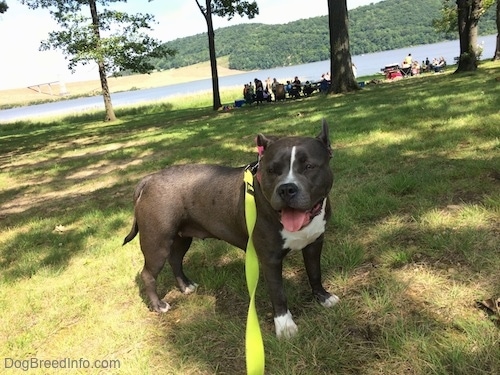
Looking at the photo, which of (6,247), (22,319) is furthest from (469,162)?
(6,247)

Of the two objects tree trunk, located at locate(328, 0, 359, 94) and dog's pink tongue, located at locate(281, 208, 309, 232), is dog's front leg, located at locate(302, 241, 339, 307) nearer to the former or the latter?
dog's pink tongue, located at locate(281, 208, 309, 232)

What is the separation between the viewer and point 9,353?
324cm

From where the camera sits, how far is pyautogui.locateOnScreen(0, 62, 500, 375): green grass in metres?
2.67

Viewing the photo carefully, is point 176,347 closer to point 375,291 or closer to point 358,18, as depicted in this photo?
point 375,291

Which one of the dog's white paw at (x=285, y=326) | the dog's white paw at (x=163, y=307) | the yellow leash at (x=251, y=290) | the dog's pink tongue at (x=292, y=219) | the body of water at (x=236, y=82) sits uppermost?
the body of water at (x=236, y=82)

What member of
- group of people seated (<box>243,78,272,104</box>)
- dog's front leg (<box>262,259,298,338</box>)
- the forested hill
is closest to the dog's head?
dog's front leg (<box>262,259,298,338</box>)

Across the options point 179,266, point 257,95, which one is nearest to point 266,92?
point 257,95

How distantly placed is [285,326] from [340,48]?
657 inches

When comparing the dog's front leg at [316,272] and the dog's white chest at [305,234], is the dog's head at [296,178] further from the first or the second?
the dog's front leg at [316,272]

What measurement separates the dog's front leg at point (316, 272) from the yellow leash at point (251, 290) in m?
0.45

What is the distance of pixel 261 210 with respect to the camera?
286 centimetres

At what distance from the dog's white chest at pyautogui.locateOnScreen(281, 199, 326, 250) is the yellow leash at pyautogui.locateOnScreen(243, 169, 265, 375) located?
0.25 metres

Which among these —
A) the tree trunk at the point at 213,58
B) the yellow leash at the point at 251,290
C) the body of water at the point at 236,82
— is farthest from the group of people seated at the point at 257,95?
the yellow leash at the point at 251,290

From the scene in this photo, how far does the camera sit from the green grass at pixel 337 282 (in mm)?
2672
